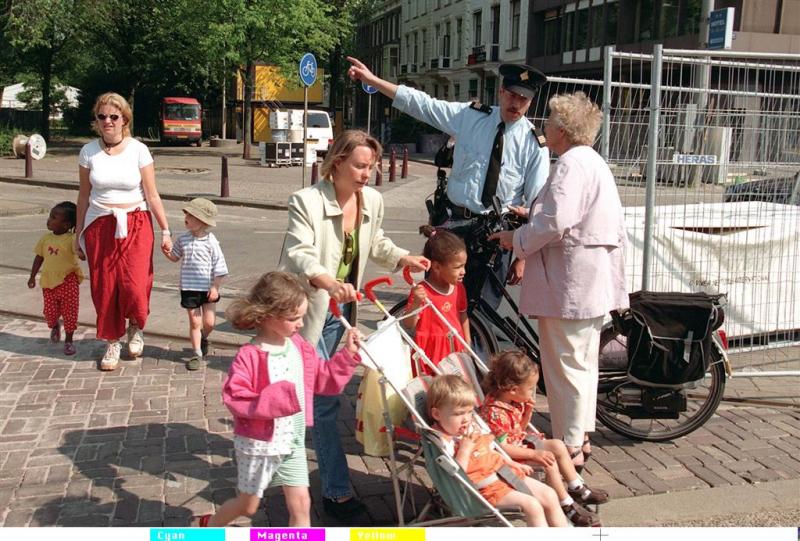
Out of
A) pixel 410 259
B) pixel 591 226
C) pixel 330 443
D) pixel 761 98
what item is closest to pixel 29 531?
pixel 330 443

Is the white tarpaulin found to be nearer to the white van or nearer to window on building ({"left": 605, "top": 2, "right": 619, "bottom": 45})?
the white van

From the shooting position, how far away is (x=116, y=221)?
5906 millimetres

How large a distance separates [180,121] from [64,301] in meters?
40.3

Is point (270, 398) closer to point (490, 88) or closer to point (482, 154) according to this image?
point (482, 154)

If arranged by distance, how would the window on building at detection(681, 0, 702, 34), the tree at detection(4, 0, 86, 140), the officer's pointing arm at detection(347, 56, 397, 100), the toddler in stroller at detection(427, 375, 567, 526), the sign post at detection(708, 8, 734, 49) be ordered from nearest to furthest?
the toddler in stroller at detection(427, 375, 567, 526)
the officer's pointing arm at detection(347, 56, 397, 100)
the sign post at detection(708, 8, 734, 49)
the tree at detection(4, 0, 86, 140)
the window on building at detection(681, 0, 702, 34)

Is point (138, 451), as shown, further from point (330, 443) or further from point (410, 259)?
point (410, 259)

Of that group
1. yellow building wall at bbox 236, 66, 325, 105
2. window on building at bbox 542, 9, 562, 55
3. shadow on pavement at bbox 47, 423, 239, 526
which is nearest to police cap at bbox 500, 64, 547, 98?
shadow on pavement at bbox 47, 423, 239, 526

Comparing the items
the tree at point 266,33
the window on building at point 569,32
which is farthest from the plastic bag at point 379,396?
the window on building at point 569,32

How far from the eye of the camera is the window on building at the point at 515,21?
1806 inches

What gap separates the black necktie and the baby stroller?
3.72 ft

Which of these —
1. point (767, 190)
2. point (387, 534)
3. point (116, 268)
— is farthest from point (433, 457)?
point (767, 190)

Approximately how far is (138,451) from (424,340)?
5.67 feet

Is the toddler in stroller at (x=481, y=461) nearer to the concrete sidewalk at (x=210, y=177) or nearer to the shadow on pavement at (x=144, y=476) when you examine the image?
the shadow on pavement at (x=144, y=476)

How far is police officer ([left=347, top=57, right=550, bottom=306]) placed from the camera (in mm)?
4992
